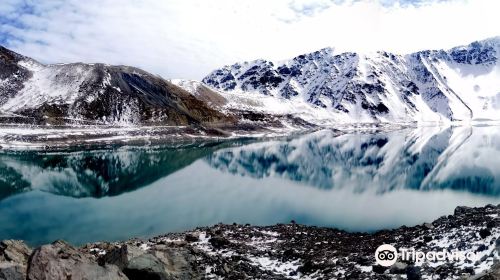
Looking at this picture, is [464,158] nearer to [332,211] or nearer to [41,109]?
[332,211]

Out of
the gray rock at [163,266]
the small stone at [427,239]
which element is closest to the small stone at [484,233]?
the small stone at [427,239]

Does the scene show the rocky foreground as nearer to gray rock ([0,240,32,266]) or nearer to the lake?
gray rock ([0,240,32,266])

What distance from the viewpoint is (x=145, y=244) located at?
119ft

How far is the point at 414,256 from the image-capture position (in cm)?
2477

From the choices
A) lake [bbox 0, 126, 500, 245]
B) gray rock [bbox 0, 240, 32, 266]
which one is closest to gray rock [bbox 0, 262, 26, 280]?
gray rock [bbox 0, 240, 32, 266]

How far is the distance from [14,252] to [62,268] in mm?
5618

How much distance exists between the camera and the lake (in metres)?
50.5

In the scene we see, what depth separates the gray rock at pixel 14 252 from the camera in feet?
70.9

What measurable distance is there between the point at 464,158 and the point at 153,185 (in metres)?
78.7

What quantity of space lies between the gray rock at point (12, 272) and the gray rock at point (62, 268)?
1.20 feet

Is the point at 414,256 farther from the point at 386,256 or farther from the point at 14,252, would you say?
the point at 14,252

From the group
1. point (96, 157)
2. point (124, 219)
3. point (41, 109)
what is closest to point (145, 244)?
point (124, 219)

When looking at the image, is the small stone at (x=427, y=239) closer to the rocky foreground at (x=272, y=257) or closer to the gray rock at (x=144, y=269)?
the rocky foreground at (x=272, y=257)

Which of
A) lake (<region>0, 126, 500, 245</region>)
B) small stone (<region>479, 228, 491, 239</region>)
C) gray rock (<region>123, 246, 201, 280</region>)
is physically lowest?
lake (<region>0, 126, 500, 245</region>)
